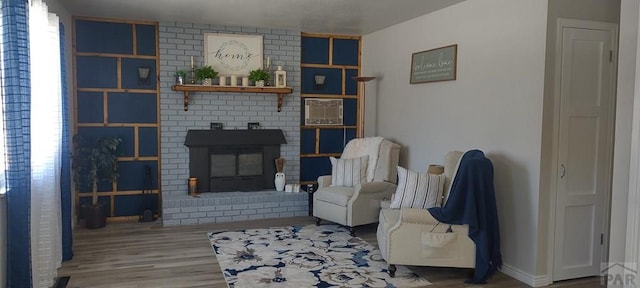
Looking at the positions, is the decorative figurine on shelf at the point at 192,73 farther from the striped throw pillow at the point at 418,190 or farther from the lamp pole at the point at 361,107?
the striped throw pillow at the point at 418,190

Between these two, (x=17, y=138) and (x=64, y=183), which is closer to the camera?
(x=17, y=138)

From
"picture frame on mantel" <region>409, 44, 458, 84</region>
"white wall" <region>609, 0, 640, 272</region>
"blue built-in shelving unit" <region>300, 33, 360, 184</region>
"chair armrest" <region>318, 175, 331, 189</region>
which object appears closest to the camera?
"white wall" <region>609, 0, 640, 272</region>

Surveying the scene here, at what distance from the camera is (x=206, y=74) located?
235 inches

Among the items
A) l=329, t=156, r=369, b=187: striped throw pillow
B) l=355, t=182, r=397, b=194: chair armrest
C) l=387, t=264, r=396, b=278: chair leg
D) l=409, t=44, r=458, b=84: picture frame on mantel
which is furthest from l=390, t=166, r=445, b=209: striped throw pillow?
l=329, t=156, r=369, b=187: striped throw pillow

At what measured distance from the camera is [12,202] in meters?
2.96

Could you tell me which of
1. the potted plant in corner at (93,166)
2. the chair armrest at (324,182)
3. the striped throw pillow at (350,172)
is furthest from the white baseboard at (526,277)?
the potted plant in corner at (93,166)

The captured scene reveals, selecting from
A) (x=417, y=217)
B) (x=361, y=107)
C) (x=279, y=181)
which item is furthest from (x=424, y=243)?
(x=361, y=107)

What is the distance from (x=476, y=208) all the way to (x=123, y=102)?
433 cm

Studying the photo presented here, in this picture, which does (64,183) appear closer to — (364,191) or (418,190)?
(364,191)

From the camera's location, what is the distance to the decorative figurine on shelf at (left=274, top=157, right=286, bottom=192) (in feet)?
20.9

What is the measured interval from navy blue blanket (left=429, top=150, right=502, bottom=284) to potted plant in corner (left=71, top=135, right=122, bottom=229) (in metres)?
3.77

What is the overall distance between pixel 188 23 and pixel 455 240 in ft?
13.6

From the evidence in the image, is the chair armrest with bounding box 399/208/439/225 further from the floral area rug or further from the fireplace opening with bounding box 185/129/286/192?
the fireplace opening with bounding box 185/129/286/192

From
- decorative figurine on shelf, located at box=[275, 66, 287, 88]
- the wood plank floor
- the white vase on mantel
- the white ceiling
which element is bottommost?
the wood plank floor
